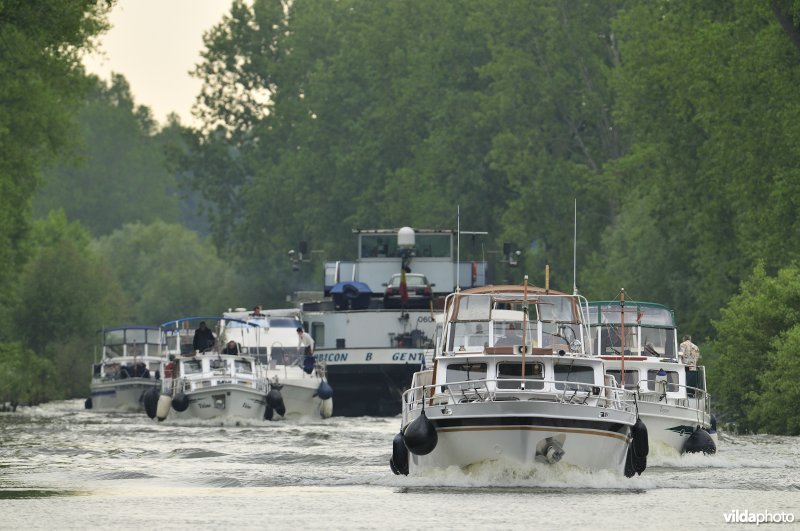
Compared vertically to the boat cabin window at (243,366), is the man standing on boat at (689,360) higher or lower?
lower

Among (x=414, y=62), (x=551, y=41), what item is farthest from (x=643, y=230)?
(x=414, y=62)

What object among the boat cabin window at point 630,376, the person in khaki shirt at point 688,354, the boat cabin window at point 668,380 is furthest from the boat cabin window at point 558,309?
the person in khaki shirt at point 688,354

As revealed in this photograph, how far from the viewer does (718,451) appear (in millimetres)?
44250

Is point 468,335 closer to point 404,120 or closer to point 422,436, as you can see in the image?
point 422,436

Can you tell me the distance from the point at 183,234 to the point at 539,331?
10861 cm

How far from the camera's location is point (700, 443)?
136 ft

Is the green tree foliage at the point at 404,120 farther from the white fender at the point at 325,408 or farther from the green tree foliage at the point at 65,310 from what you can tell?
the white fender at the point at 325,408

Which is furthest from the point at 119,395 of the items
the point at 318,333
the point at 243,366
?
the point at 243,366

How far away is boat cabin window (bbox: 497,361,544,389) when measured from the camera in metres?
34.6

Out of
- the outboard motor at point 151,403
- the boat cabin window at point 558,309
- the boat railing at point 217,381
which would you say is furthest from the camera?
the outboard motor at point 151,403

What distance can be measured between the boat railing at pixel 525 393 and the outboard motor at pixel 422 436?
0.28m

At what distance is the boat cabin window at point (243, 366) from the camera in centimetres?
6131

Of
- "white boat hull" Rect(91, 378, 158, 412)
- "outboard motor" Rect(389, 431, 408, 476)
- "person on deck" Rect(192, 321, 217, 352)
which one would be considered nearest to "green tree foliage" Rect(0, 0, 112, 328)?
"white boat hull" Rect(91, 378, 158, 412)

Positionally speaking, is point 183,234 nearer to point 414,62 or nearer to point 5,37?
point 414,62
